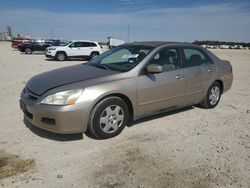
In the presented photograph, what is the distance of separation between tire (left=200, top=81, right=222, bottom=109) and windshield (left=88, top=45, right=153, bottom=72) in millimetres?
2025

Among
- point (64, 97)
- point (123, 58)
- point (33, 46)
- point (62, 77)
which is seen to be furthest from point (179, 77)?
point (33, 46)

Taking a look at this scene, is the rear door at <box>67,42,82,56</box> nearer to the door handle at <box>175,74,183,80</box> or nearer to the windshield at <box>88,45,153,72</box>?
the windshield at <box>88,45,153,72</box>

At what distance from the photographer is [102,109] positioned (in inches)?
161

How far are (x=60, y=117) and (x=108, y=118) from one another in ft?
2.65

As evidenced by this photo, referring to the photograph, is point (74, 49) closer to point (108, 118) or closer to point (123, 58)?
point (123, 58)

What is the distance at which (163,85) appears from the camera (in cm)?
483

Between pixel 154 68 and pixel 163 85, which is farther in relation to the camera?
pixel 163 85

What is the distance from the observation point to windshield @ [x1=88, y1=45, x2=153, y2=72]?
4.70 metres

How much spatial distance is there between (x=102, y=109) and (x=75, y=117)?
1.50ft

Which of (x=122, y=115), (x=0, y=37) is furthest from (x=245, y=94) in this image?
(x=0, y=37)

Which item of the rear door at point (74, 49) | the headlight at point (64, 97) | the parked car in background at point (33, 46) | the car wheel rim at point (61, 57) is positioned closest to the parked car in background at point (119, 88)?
the headlight at point (64, 97)

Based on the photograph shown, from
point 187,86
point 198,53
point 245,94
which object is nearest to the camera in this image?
point 187,86

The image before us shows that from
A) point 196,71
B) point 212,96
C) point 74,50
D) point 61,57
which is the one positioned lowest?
point 212,96

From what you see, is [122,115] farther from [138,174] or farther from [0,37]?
[0,37]
